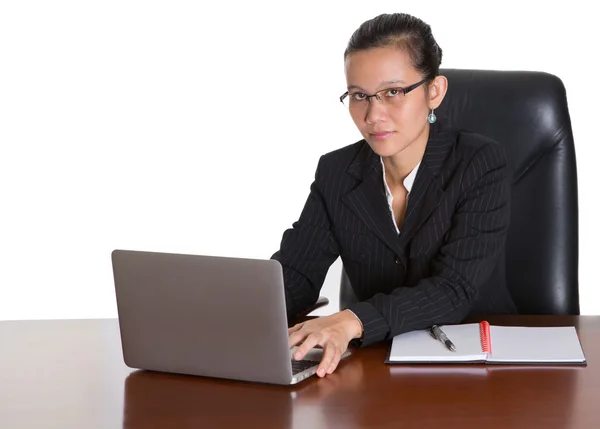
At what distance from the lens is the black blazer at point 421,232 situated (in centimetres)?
221

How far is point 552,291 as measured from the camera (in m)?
2.61

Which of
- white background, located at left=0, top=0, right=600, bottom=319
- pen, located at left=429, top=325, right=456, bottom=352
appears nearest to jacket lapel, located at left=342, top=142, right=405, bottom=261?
pen, located at left=429, top=325, right=456, bottom=352

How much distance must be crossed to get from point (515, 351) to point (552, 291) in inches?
31.4

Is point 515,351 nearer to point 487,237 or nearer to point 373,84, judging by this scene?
point 487,237

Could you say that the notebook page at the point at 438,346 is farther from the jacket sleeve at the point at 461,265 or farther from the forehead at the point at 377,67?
the forehead at the point at 377,67

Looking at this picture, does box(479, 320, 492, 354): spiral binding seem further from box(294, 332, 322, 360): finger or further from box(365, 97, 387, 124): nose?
box(365, 97, 387, 124): nose

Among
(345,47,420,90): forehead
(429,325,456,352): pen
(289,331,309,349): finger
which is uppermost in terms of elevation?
(345,47,420,90): forehead

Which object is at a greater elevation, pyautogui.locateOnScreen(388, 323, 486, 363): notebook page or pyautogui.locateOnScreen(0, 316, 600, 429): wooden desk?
pyautogui.locateOnScreen(0, 316, 600, 429): wooden desk

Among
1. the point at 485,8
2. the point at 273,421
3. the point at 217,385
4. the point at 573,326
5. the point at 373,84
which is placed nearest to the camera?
the point at 273,421

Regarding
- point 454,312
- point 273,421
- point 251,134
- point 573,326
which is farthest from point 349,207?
point 251,134

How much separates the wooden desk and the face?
1.82ft

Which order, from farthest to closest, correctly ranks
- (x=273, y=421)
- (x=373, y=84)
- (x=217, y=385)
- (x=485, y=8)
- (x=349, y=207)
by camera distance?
(x=485, y=8) → (x=349, y=207) → (x=373, y=84) → (x=217, y=385) → (x=273, y=421)

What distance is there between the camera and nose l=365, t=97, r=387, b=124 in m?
2.22

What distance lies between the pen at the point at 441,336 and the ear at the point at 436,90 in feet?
2.00
